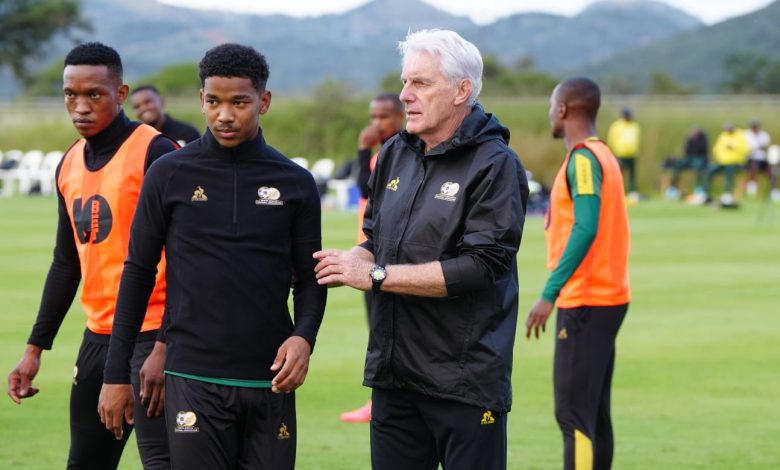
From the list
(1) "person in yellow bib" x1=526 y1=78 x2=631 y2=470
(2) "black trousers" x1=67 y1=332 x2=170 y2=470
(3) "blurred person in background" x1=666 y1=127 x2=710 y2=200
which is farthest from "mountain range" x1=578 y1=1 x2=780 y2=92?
(2) "black trousers" x1=67 y1=332 x2=170 y2=470

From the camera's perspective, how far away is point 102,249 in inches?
223

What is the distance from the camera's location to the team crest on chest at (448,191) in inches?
193

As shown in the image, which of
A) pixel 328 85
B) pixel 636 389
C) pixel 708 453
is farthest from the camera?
pixel 328 85

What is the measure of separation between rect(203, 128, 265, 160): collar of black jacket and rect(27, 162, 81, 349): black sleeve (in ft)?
3.78

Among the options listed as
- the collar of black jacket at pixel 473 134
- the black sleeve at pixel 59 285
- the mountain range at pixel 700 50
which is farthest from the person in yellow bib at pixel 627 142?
the mountain range at pixel 700 50

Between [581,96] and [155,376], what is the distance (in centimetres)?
336

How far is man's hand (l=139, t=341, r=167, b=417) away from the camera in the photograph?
5.01 m

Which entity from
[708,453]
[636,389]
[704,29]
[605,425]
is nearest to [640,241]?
[636,389]

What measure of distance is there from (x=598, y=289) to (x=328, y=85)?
45130 millimetres

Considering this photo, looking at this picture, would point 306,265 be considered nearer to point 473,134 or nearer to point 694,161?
point 473,134

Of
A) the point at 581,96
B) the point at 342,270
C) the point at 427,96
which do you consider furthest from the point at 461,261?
the point at 581,96

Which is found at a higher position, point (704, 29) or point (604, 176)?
point (704, 29)

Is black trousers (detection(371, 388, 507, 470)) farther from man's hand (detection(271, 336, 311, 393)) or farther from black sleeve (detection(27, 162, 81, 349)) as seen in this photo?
black sleeve (detection(27, 162, 81, 349))

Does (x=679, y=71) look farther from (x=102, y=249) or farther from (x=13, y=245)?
(x=102, y=249)
